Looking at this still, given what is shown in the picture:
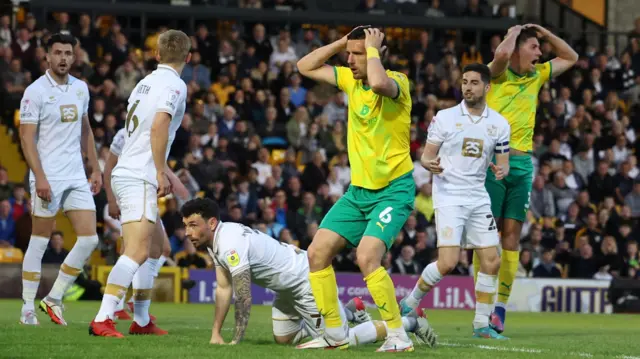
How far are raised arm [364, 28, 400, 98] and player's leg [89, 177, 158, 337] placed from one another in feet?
7.11

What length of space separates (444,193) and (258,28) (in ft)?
47.4

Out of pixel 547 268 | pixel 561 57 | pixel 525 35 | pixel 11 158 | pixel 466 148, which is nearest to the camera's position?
pixel 466 148

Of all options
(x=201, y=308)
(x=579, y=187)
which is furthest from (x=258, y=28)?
(x=201, y=308)

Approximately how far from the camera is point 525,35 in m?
11.9

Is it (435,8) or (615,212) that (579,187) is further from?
(435,8)

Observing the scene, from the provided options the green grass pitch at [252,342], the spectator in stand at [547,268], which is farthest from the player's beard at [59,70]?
the spectator in stand at [547,268]

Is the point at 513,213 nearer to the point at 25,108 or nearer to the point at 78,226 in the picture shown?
the point at 78,226

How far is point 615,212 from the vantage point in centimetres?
2262

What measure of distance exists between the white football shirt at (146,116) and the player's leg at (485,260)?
9.91 feet

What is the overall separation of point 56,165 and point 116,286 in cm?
245

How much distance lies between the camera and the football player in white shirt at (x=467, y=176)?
10773 millimetres

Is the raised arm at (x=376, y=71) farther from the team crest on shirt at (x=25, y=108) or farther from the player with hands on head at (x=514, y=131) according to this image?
the team crest on shirt at (x=25, y=108)

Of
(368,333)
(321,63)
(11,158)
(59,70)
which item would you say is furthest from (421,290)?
(11,158)

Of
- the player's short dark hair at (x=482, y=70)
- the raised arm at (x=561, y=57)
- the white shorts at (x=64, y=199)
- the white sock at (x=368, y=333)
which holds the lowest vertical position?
the white sock at (x=368, y=333)
